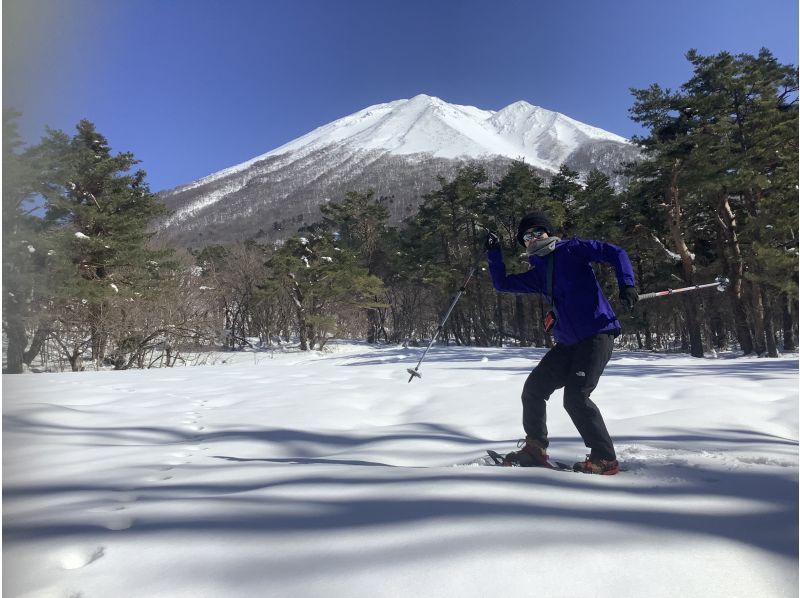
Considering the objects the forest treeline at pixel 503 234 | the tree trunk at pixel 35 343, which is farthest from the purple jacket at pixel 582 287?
the tree trunk at pixel 35 343

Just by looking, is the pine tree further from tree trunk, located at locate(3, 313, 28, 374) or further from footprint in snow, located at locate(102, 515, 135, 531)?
footprint in snow, located at locate(102, 515, 135, 531)

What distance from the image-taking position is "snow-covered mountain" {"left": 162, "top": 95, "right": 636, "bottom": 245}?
109 metres

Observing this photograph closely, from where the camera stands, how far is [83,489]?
2129mm

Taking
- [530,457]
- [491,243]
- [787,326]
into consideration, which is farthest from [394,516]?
[787,326]

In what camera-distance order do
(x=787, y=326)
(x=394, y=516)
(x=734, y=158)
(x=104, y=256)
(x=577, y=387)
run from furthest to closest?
(x=787, y=326)
(x=104, y=256)
(x=734, y=158)
(x=577, y=387)
(x=394, y=516)

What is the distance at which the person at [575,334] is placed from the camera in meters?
2.49

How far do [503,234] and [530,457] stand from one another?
862 inches

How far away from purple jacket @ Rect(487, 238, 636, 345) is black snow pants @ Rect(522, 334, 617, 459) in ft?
0.23

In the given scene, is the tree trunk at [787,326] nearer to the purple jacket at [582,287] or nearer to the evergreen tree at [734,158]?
the evergreen tree at [734,158]

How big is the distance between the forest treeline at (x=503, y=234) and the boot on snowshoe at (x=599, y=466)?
241 cm

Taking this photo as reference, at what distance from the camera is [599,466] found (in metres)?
2.40

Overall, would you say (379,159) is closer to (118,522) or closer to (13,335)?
(13,335)

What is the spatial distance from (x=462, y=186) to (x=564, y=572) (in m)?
24.4

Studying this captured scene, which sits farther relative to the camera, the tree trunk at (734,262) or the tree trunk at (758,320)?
the tree trunk at (758,320)
